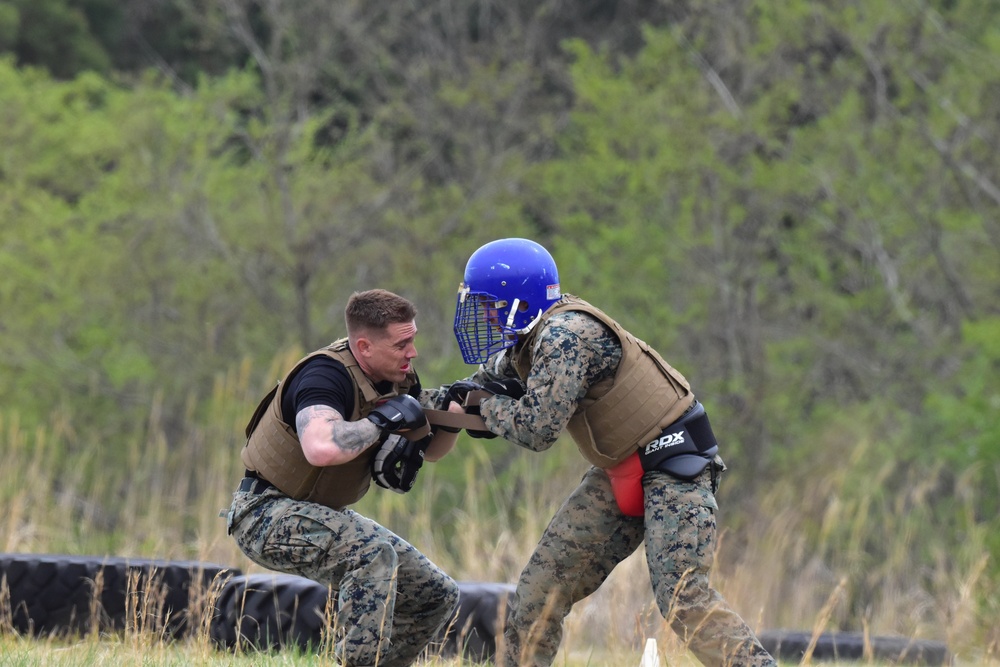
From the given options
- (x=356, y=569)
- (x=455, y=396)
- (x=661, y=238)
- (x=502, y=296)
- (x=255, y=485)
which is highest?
(x=661, y=238)

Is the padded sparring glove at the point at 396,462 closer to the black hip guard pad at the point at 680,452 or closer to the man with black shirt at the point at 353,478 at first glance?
the man with black shirt at the point at 353,478

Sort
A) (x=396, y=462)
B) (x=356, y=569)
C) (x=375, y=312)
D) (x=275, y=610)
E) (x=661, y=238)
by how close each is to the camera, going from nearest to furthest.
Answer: (x=356, y=569) < (x=396, y=462) < (x=375, y=312) < (x=275, y=610) < (x=661, y=238)

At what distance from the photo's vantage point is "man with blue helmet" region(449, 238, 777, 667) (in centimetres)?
525

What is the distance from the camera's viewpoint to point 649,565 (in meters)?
5.40

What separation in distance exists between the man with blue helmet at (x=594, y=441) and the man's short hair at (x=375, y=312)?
23 cm

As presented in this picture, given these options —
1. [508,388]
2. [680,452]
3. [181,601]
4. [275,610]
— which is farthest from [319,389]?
[181,601]

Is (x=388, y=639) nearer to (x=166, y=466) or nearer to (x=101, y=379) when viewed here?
(x=166, y=466)

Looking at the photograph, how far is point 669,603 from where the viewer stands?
5281 mm

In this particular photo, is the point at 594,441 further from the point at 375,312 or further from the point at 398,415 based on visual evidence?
the point at 375,312

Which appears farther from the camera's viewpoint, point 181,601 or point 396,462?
point 181,601

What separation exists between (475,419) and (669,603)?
106 centimetres

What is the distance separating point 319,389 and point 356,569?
71cm

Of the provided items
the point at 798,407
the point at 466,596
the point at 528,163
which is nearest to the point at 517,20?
the point at 528,163

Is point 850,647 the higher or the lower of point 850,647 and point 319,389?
the lower
